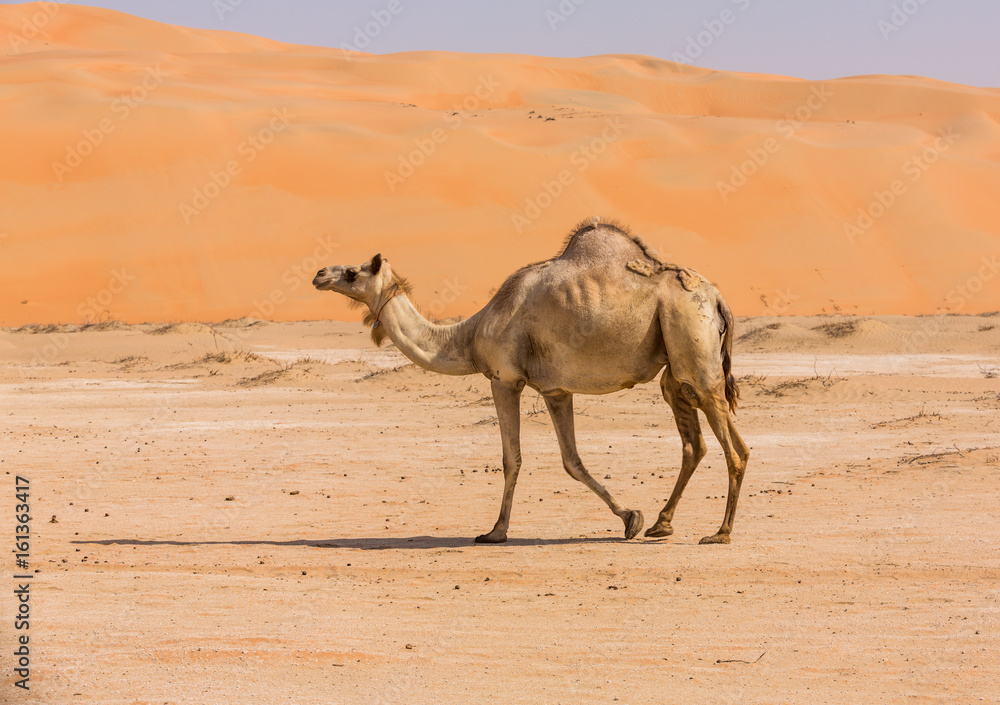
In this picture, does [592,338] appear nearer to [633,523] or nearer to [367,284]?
[633,523]

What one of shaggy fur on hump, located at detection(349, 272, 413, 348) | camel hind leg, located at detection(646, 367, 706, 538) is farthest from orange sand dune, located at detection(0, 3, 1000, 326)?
camel hind leg, located at detection(646, 367, 706, 538)

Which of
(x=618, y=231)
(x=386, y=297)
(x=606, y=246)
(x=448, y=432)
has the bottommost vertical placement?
(x=448, y=432)

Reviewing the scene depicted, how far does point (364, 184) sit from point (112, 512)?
143 feet

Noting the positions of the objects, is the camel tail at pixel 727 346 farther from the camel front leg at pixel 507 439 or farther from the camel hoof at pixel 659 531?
the camel front leg at pixel 507 439

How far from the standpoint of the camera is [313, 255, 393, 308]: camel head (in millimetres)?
9906

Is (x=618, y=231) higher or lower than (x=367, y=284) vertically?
higher

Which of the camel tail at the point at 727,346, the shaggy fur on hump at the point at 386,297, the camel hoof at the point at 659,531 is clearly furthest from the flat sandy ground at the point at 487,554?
the shaggy fur on hump at the point at 386,297

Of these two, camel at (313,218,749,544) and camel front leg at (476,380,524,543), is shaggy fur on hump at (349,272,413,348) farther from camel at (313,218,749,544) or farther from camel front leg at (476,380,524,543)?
camel front leg at (476,380,524,543)

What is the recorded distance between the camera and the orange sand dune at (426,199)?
150 feet

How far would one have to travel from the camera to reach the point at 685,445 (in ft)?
31.6

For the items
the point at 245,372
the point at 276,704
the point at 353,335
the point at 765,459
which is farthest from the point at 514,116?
the point at 276,704

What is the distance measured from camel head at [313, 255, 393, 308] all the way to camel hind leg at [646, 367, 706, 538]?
8.55 feet

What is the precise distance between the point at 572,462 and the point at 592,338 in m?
1.16

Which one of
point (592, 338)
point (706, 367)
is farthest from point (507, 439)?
point (706, 367)
